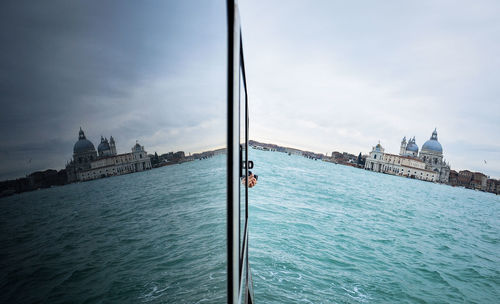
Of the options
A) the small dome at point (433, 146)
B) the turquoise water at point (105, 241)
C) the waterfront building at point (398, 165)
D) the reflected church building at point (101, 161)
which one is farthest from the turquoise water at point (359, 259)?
the small dome at point (433, 146)

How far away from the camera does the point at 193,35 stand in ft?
1.36

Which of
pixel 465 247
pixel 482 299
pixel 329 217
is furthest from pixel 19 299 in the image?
pixel 465 247

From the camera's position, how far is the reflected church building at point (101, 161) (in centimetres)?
16

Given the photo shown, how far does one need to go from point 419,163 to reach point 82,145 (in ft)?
207

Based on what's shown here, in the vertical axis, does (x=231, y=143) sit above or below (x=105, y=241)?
above

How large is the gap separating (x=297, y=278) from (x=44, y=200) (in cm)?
592

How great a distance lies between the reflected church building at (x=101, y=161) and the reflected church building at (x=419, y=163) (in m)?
61.8

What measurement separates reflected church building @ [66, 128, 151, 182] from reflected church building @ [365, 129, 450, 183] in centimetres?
6182

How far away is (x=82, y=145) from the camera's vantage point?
0.16 metres

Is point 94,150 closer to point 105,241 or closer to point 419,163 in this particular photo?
point 105,241

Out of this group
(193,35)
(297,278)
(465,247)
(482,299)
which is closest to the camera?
(193,35)

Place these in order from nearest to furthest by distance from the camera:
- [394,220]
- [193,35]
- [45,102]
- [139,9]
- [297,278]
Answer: [45,102], [139,9], [193,35], [297,278], [394,220]

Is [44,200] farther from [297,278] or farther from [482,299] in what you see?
[482,299]

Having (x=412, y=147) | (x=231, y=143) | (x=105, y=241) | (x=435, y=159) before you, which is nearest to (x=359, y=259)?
(x=231, y=143)
